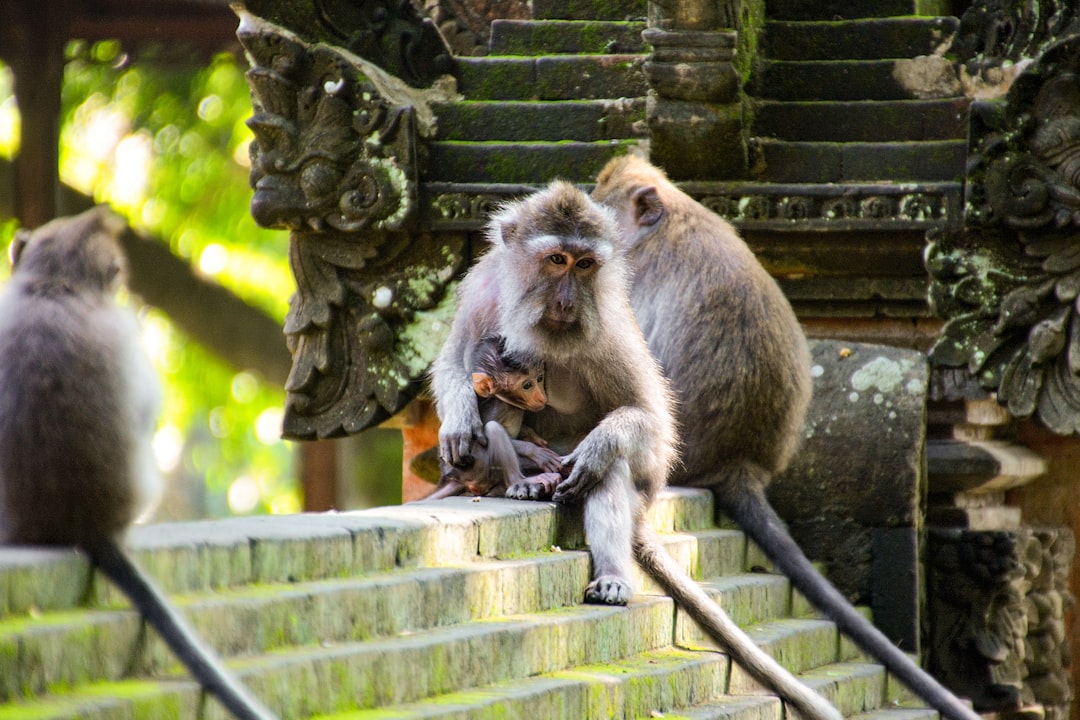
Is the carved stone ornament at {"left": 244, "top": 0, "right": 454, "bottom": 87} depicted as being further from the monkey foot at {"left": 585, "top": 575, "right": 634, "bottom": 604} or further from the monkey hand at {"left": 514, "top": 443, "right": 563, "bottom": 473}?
the monkey foot at {"left": 585, "top": 575, "right": 634, "bottom": 604}

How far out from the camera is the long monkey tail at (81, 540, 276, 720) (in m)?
2.98

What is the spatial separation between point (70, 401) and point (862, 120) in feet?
17.7

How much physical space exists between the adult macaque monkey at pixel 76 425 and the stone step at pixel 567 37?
503 cm

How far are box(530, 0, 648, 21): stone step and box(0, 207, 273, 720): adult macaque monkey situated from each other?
5194 mm

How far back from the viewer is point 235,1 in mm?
7664

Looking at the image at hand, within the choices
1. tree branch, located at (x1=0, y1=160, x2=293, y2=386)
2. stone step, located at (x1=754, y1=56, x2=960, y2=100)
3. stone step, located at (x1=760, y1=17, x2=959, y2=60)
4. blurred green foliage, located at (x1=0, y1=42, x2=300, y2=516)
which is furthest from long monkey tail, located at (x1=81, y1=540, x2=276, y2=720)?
blurred green foliage, located at (x1=0, y1=42, x2=300, y2=516)

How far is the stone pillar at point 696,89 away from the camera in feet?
23.4

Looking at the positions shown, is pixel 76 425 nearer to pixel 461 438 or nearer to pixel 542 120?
pixel 461 438

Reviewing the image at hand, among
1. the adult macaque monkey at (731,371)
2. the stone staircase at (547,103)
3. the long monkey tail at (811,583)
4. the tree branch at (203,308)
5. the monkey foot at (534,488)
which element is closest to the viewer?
the monkey foot at (534,488)

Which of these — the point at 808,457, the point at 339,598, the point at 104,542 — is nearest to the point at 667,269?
the point at 808,457

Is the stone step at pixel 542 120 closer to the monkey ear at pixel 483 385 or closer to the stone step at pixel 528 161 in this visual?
the stone step at pixel 528 161

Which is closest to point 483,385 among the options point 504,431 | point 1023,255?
point 504,431

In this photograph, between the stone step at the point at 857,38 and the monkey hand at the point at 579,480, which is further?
the stone step at the point at 857,38

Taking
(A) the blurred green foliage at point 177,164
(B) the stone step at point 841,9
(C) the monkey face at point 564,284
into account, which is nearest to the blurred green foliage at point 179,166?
(A) the blurred green foliage at point 177,164
